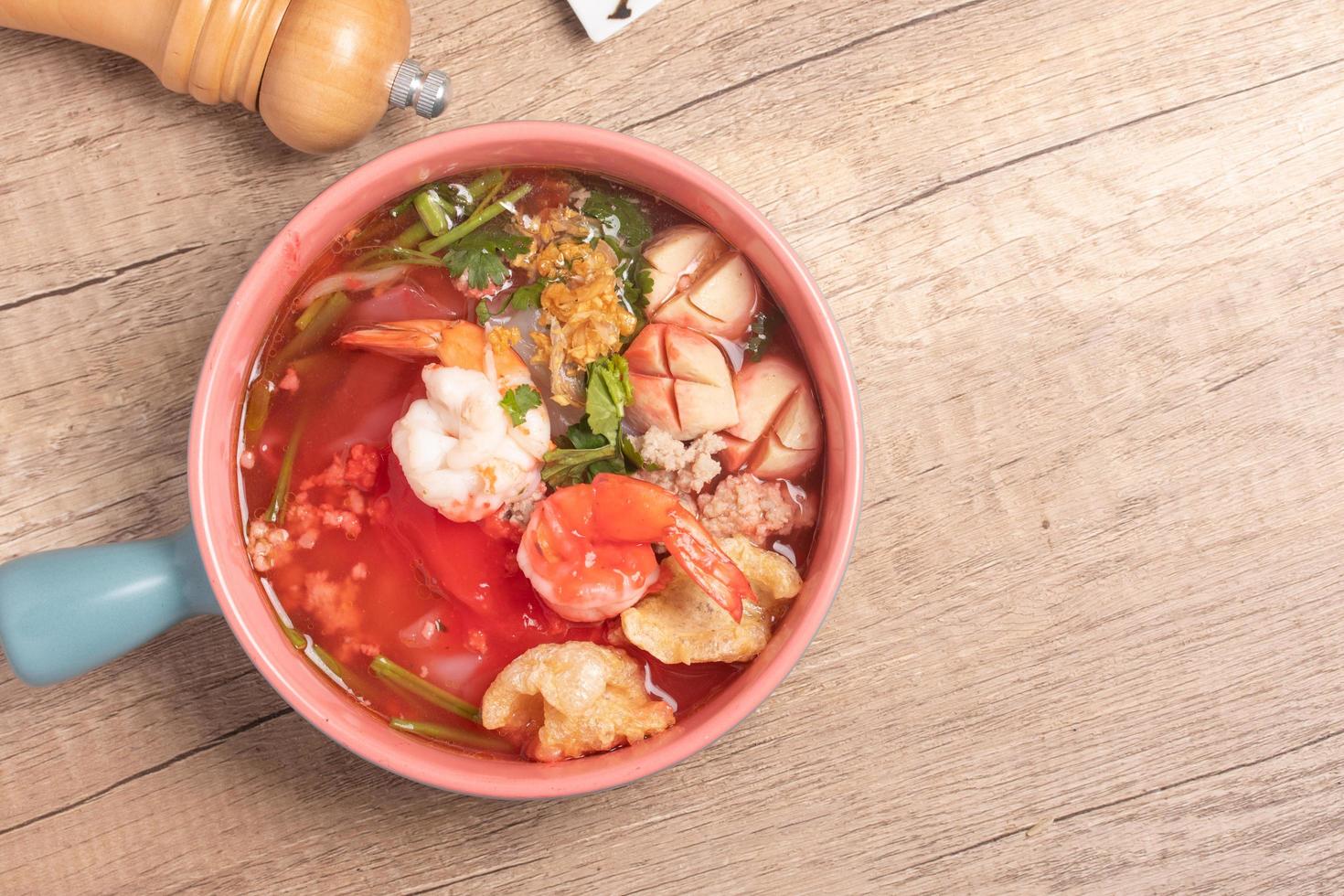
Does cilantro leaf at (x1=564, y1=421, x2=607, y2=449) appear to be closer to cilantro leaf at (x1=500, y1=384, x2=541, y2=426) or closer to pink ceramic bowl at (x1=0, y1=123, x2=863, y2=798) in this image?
cilantro leaf at (x1=500, y1=384, x2=541, y2=426)

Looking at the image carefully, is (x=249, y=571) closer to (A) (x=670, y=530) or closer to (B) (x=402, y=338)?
(B) (x=402, y=338)

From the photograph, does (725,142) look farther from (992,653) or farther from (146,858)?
(146,858)

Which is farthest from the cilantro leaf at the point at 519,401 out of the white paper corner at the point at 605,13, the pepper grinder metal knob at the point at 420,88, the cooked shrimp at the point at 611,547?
the white paper corner at the point at 605,13

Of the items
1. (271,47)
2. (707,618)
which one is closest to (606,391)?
(707,618)

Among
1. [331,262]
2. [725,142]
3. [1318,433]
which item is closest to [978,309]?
[725,142]

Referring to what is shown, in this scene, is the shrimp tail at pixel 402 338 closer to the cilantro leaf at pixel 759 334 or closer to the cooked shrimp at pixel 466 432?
the cooked shrimp at pixel 466 432

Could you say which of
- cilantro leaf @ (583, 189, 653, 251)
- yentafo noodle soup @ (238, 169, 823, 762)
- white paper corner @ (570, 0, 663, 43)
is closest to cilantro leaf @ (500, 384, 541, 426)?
yentafo noodle soup @ (238, 169, 823, 762)
